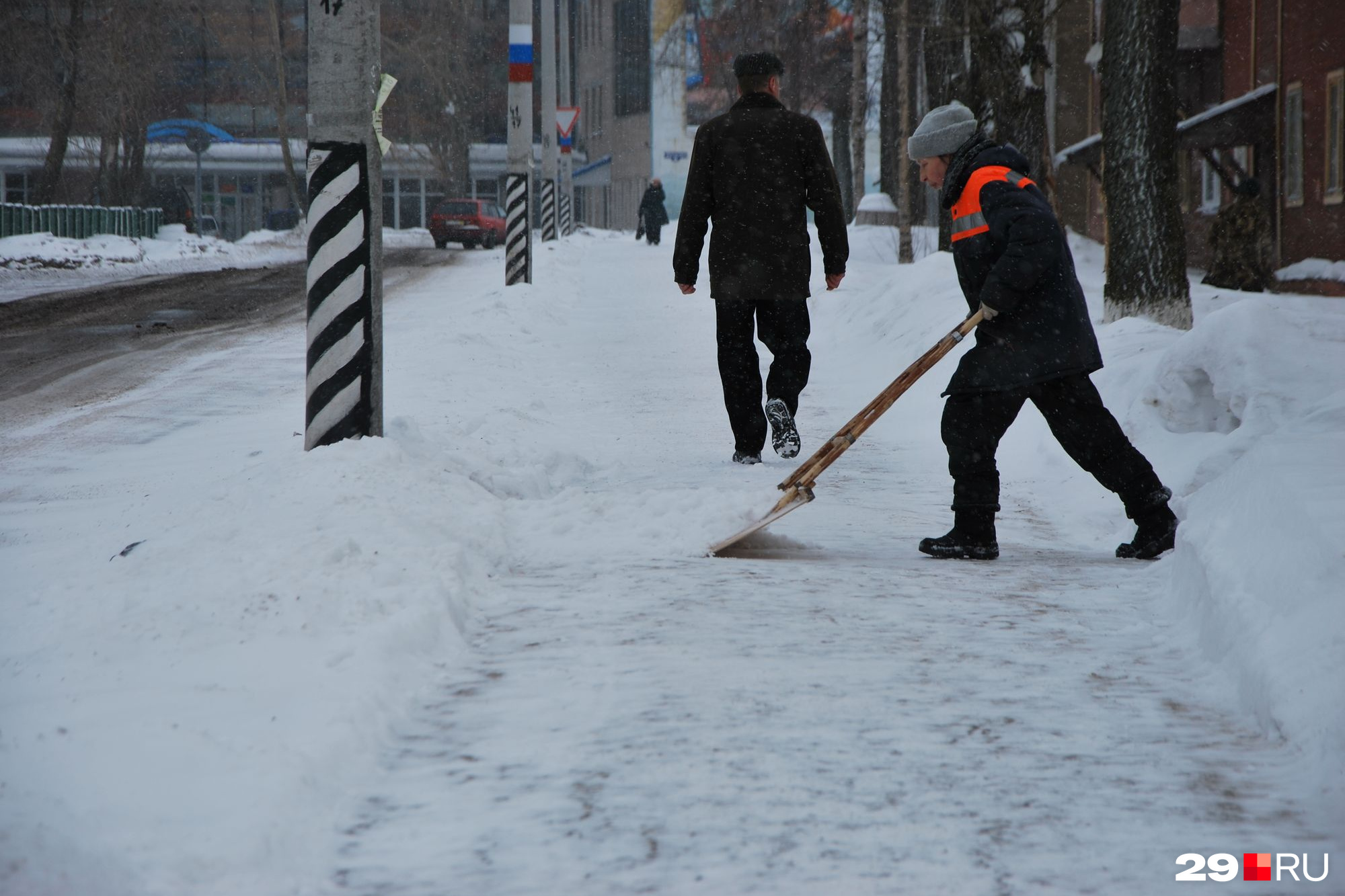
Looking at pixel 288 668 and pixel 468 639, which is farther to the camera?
pixel 468 639

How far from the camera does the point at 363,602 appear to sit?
4145 mm

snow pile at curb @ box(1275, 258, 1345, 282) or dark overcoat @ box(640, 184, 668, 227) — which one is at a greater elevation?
dark overcoat @ box(640, 184, 668, 227)

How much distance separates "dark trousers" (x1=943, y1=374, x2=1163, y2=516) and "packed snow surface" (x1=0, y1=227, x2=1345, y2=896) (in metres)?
0.28

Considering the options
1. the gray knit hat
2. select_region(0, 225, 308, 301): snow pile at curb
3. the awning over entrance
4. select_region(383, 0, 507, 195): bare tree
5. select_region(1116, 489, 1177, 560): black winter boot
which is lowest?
select_region(1116, 489, 1177, 560): black winter boot

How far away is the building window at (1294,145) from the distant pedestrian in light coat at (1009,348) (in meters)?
15.7

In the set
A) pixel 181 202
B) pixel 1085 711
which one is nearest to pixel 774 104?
pixel 1085 711

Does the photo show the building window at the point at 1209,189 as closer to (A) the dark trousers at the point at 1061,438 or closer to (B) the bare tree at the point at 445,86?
(A) the dark trousers at the point at 1061,438

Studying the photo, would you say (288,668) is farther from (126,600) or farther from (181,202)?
(181,202)

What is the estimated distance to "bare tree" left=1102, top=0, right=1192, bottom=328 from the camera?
11.0 metres

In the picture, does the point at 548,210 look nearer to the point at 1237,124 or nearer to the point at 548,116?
the point at 548,116

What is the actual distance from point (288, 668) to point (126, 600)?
0.86 metres

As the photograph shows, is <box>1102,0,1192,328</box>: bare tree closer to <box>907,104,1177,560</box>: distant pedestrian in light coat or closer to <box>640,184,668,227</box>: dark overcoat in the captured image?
<box>907,104,1177,560</box>: distant pedestrian in light coat

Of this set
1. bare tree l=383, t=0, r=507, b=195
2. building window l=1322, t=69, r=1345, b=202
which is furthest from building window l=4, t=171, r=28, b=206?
building window l=1322, t=69, r=1345, b=202

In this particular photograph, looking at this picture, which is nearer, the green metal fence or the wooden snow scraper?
the wooden snow scraper
